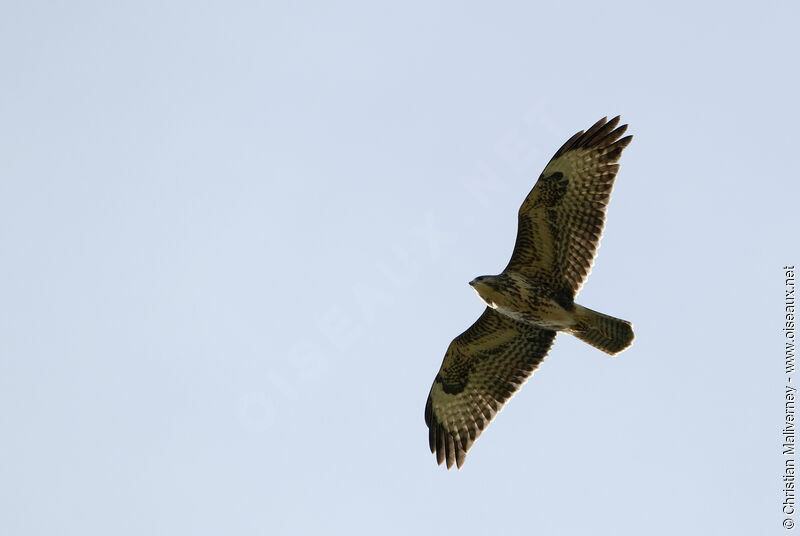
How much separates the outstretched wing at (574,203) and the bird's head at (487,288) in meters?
0.69

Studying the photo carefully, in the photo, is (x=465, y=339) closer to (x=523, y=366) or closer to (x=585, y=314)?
(x=523, y=366)

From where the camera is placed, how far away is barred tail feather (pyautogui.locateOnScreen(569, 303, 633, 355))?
13.8 m

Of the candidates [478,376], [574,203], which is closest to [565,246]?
[574,203]

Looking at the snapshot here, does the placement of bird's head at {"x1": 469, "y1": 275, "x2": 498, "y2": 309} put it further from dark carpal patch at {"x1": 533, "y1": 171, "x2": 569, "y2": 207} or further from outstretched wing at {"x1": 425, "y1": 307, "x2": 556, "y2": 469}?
dark carpal patch at {"x1": 533, "y1": 171, "x2": 569, "y2": 207}

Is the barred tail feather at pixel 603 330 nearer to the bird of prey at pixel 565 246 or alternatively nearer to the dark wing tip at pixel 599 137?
the bird of prey at pixel 565 246

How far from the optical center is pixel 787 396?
15164 mm

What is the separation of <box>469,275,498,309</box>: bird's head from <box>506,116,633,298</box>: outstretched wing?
0.69 meters

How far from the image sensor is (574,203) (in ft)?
46.1

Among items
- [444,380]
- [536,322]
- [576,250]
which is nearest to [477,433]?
[444,380]

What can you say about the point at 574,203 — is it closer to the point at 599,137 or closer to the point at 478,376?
the point at 599,137

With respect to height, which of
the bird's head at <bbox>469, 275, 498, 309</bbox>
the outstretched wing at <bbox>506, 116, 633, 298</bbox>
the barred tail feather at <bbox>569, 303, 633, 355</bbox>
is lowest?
the barred tail feather at <bbox>569, 303, 633, 355</bbox>

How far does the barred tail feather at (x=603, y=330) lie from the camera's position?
13.8 meters

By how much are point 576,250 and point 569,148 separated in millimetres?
1299

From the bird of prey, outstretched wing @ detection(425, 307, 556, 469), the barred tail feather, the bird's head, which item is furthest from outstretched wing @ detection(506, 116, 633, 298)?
outstretched wing @ detection(425, 307, 556, 469)
